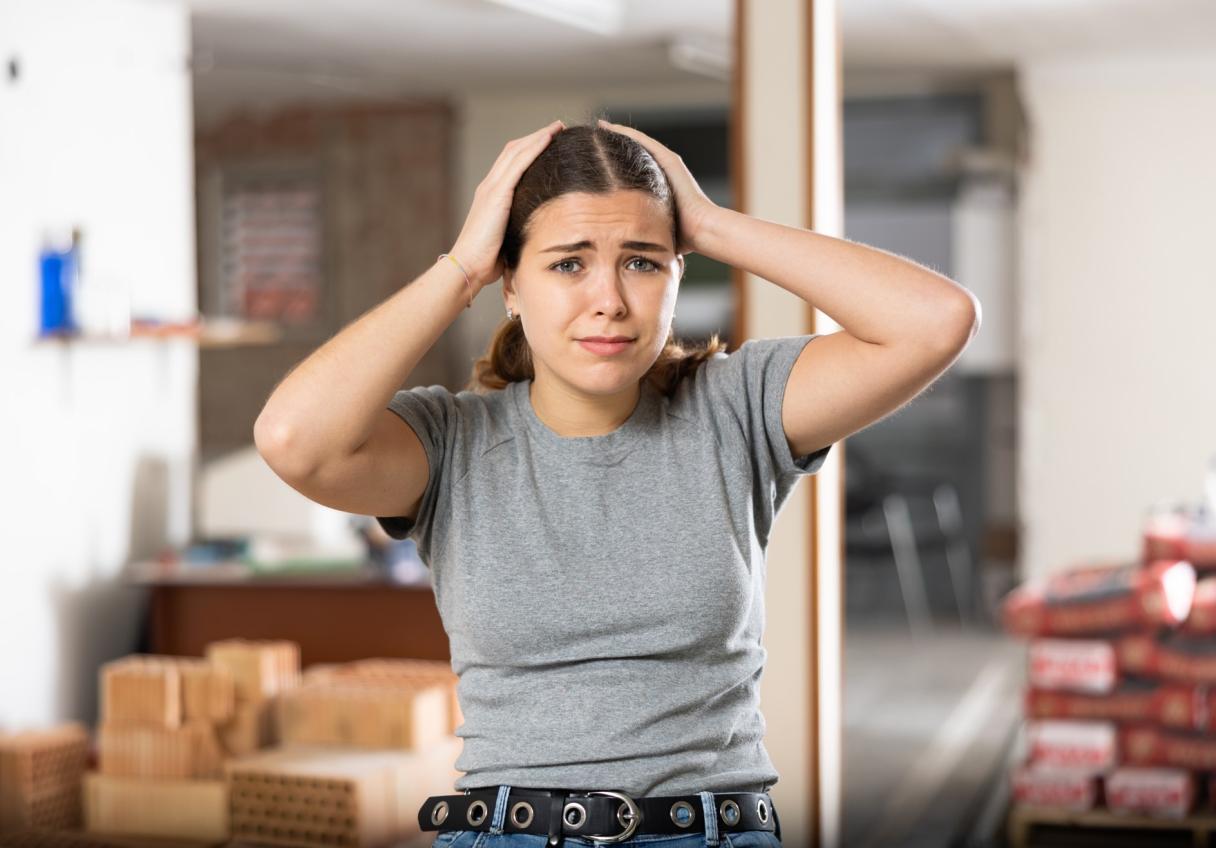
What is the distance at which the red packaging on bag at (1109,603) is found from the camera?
Answer: 3211 millimetres

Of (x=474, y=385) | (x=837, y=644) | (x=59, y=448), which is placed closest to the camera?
(x=474, y=385)

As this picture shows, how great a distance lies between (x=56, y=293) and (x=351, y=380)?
2347mm

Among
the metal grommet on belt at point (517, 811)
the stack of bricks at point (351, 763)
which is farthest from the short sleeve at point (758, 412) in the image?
the stack of bricks at point (351, 763)

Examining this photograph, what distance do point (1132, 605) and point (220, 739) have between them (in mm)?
2059

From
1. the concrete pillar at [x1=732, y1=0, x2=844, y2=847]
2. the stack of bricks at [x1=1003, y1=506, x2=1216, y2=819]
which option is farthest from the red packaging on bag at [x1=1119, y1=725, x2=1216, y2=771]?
the concrete pillar at [x1=732, y1=0, x2=844, y2=847]

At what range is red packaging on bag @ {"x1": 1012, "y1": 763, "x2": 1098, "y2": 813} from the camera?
10.8 ft

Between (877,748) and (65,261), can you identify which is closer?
(65,261)

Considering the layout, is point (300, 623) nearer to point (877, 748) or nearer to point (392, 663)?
point (392, 663)

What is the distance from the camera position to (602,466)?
1.38 metres

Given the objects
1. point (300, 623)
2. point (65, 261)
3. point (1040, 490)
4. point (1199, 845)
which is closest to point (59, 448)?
point (65, 261)

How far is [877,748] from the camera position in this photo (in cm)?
374

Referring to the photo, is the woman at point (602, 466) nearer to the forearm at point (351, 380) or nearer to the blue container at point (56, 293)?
the forearm at point (351, 380)

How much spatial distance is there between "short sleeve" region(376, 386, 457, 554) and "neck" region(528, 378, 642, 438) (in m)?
0.10

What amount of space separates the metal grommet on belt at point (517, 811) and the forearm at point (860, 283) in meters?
0.54
